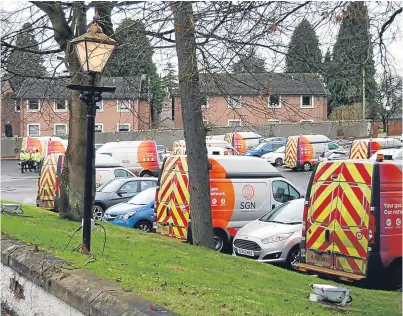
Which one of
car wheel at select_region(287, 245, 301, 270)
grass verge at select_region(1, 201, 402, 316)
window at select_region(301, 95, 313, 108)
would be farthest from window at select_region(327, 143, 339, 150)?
grass verge at select_region(1, 201, 402, 316)

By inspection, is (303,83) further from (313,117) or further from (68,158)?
(68,158)

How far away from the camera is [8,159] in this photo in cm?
5694

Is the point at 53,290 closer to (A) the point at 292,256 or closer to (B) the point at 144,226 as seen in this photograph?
(A) the point at 292,256

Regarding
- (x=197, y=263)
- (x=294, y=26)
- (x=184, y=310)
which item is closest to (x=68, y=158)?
(x=197, y=263)

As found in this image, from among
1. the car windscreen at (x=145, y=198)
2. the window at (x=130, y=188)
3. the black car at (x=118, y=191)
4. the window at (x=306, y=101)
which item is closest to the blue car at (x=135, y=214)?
the car windscreen at (x=145, y=198)

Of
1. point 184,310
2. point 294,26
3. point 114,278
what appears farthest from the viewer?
point 294,26

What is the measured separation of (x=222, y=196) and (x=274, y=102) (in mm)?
5036

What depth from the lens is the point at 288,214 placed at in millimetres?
14000

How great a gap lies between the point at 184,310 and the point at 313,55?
215 inches

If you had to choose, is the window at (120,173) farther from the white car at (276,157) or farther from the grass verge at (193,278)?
the white car at (276,157)

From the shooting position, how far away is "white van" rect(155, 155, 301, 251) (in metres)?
15.3

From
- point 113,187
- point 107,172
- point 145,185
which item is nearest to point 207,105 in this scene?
point 145,185

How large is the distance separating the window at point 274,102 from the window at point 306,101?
736 millimetres

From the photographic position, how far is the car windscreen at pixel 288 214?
45.3 ft
